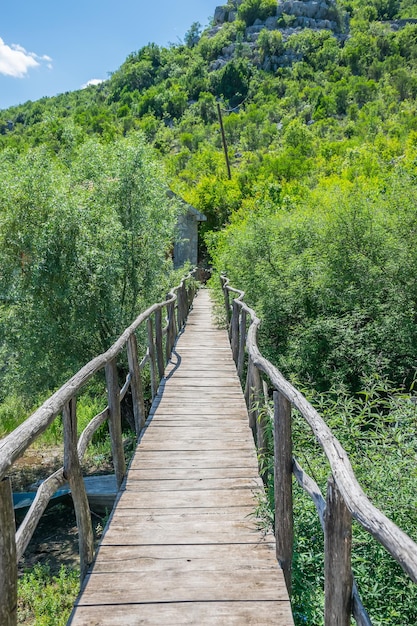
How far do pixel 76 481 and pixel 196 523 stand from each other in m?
0.99

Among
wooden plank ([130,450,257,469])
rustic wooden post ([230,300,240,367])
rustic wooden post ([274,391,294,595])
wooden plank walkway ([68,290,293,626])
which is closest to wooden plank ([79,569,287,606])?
wooden plank walkway ([68,290,293,626])

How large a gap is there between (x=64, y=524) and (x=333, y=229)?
716cm

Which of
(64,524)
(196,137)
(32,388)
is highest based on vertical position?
(196,137)

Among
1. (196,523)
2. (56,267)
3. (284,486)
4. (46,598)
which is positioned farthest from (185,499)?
(56,267)

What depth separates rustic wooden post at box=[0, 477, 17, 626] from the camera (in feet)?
6.07

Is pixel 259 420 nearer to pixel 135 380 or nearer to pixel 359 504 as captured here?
pixel 135 380

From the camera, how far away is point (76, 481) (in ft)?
9.68

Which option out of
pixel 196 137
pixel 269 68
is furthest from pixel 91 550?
pixel 269 68

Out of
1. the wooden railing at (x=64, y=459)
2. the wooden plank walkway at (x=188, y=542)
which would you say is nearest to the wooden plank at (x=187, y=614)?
the wooden plank walkway at (x=188, y=542)

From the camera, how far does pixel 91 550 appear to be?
9.98 ft

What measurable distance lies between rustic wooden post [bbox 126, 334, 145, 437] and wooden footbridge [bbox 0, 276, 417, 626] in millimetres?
25

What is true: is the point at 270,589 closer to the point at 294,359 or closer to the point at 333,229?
the point at 294,359

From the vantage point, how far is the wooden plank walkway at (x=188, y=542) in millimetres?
2561

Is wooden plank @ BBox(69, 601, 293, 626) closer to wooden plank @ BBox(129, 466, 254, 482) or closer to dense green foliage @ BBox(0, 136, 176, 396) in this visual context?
wooden plank @ BBox(129, 466, 254, 482)
